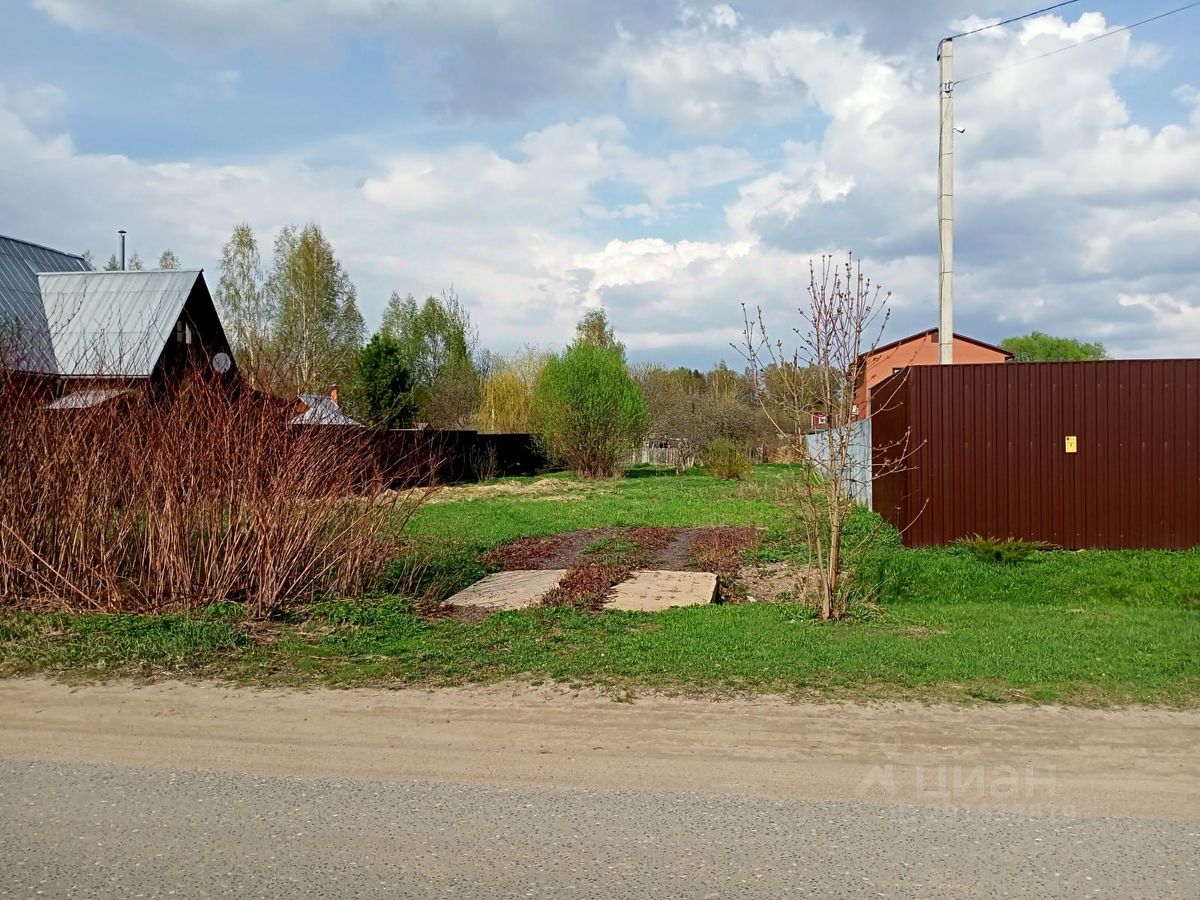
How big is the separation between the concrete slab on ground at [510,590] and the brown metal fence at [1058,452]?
5671 mm

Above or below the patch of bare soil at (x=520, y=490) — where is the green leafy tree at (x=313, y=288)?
above

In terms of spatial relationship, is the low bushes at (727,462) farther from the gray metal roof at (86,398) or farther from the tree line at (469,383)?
the gray metal roof at (86,398)

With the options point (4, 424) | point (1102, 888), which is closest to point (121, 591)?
point (4, 424)

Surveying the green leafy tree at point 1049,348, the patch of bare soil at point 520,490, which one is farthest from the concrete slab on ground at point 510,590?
the green leafy tree at point 1049,348

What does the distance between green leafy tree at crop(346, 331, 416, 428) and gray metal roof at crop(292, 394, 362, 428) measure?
25.8m

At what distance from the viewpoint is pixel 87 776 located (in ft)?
17.2

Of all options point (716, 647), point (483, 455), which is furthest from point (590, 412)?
point (716, 647)

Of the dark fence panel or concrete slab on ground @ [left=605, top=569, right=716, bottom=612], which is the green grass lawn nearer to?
concrete slab on ground @ [left=605, top=569, right=716, bottom=612]

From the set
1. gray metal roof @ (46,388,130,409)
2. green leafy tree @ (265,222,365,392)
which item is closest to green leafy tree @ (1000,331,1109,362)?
green leafy tree @ (265,222,365,392)

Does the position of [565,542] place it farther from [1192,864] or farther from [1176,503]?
[1192,864]

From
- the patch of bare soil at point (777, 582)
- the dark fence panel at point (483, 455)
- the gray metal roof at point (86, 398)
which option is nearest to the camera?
the gray metal roof at point (86, 398)

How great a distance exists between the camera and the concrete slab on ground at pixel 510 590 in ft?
34.3

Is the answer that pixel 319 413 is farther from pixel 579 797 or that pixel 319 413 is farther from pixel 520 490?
pixel 520 490

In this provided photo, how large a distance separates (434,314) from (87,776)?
55.0m
